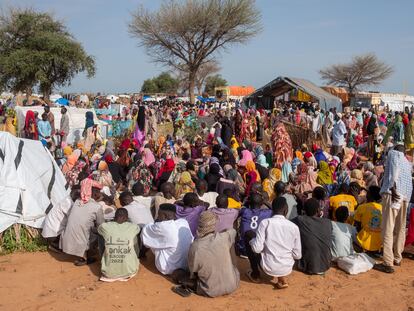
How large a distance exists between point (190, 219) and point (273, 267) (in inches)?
50.3

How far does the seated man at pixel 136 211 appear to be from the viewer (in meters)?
5.79

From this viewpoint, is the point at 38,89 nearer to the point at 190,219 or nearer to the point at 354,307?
the point at 190,219

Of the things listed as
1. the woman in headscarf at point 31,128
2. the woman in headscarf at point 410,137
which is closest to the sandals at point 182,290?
the woman in headscarf at point 31,128

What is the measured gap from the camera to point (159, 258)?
523cm

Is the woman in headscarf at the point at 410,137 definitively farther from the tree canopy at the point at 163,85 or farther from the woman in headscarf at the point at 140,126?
the tree canopy at the point at 163,85

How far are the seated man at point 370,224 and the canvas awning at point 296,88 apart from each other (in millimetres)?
16272

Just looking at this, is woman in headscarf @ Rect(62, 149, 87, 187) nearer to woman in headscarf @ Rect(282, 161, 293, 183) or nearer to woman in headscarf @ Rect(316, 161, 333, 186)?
woman in headscarf @ Rect(282, 161, 293, 183)

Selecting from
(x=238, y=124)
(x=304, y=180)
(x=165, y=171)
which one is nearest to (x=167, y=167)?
(x=165, y=171)

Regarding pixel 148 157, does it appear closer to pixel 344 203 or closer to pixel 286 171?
pixel 286 171

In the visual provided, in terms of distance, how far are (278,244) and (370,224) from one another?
1.57 metres

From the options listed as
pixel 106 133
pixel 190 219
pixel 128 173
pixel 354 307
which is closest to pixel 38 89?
pixel 106 133

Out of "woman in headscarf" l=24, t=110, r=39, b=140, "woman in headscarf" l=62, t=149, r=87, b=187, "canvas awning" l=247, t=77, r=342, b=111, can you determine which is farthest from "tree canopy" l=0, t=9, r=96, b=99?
"woman in headscarf" l=62, t=149, r=87, b=187

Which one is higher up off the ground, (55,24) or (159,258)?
(55,24)

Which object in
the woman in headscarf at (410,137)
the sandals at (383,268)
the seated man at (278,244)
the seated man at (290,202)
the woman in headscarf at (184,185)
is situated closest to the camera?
the seated man at (278,244)
